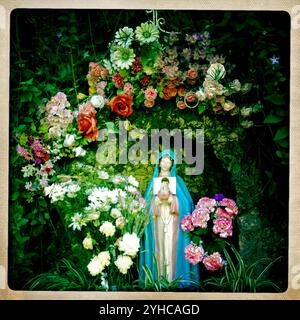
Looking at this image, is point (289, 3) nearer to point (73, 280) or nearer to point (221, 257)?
point (221, 257)

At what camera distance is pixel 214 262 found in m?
3.82

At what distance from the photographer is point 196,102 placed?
388 centimetres

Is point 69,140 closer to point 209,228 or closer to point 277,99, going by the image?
point 209,228

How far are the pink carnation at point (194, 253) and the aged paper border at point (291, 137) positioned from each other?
19 cm

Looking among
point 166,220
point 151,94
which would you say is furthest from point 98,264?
point 151,94

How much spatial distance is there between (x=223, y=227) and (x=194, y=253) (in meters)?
0.22

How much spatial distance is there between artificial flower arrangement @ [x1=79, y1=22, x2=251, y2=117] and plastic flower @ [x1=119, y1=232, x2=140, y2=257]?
72cm

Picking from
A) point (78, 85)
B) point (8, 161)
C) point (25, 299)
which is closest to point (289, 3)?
point (78, 85)

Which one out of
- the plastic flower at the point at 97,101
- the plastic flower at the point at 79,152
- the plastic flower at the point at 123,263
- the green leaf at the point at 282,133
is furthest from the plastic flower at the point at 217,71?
the plastic flower at the point at 123,263

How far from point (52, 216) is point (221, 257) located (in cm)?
101

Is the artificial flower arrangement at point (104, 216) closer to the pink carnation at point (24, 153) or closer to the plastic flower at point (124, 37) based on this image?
the pink carnation at point (24, 153)

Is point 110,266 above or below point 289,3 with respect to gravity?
below

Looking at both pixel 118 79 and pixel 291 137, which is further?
pixel 118 79

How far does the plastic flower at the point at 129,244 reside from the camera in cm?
383
